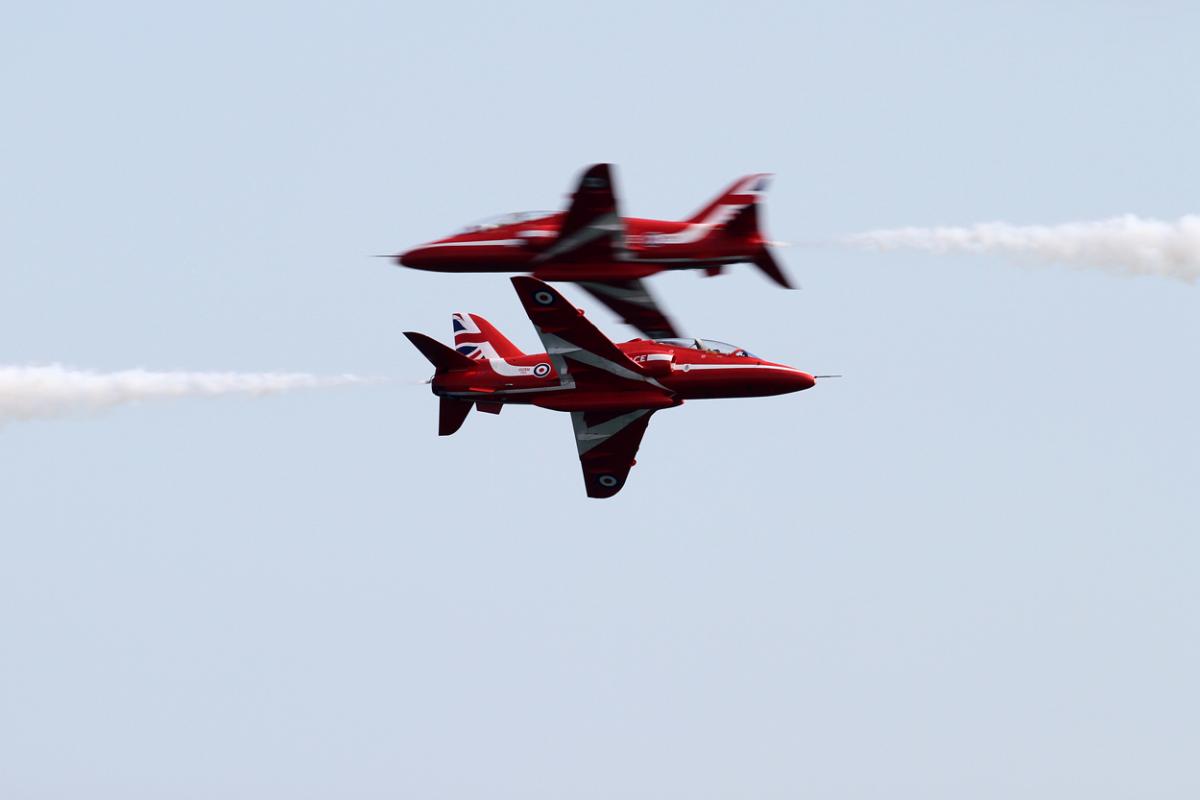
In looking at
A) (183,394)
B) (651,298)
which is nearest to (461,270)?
(651,298)

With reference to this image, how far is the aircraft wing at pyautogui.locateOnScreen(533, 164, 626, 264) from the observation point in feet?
187

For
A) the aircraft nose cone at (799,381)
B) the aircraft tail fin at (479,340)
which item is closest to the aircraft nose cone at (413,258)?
the aircraft tail fin at (479,340)

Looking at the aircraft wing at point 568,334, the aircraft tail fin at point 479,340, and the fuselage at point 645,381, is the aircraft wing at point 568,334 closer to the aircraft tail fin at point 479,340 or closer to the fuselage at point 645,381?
the fuselage at point 645,381

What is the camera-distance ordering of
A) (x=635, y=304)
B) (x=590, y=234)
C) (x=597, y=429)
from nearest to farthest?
(x=590, y=234) → (x=635, y=304) → (x=597, y=429)

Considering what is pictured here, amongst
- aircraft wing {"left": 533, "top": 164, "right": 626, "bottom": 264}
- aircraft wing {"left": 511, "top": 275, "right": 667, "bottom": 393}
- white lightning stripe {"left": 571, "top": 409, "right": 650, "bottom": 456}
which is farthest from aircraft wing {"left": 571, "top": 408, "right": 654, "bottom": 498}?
aircraft wing {"left": 533, "top": 164, "right": 626, "bottom": 264}

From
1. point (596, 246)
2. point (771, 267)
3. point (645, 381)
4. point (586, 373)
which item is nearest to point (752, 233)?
point (771, 267)

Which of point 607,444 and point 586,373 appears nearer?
point 586,373

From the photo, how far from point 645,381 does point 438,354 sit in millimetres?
5674

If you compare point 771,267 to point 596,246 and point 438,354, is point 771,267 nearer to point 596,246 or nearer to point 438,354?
point 596,246

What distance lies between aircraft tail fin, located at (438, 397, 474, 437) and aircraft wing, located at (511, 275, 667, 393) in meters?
3.40

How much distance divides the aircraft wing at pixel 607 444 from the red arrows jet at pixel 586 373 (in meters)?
0.81

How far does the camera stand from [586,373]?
59.4 m

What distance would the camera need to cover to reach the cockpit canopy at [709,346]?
59531mm

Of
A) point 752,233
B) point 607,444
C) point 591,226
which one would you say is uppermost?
point 591,226
